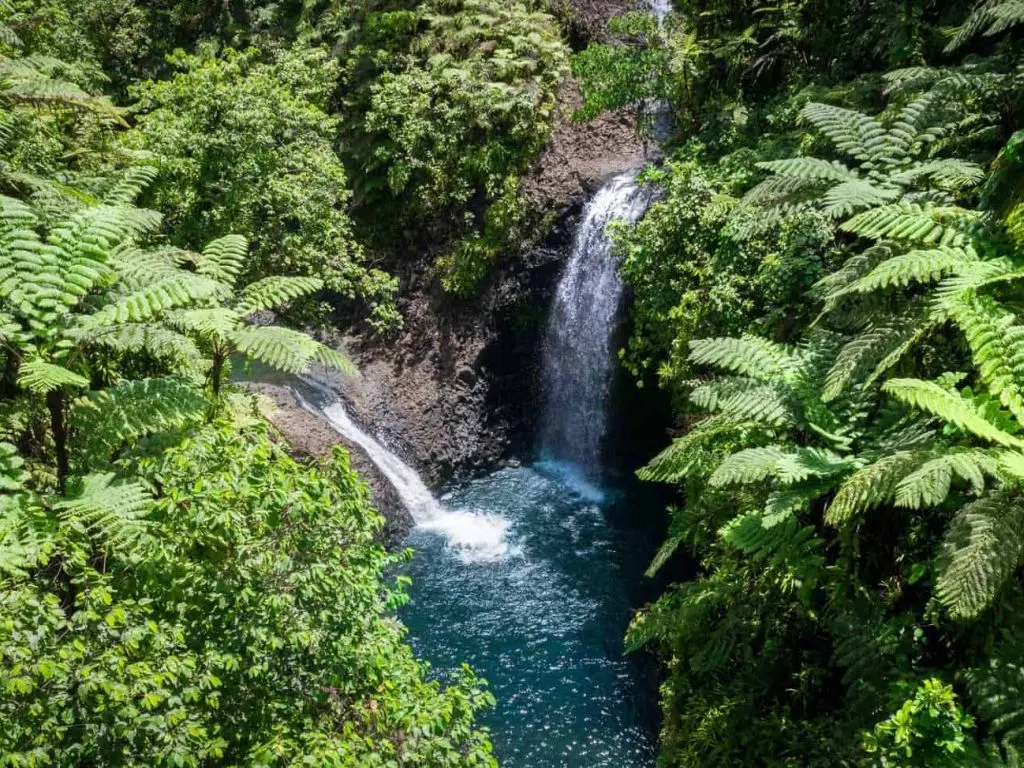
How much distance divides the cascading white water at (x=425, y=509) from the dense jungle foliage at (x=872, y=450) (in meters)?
3.84

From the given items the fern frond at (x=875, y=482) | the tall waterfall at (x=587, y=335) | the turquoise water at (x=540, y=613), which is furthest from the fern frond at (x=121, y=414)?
the tall waterfall at (x=587, y=335)

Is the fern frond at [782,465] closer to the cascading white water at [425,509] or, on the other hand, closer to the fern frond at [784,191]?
the fern frond at [784,191]

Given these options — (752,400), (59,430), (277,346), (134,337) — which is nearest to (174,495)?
(59,430)

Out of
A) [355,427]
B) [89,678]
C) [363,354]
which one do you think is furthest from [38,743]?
[363,354]

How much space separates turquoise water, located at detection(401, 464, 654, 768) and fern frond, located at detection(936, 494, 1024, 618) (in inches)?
187

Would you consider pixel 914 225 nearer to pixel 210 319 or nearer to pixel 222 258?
pixel 210 319

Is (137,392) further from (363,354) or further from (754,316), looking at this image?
(363,354)

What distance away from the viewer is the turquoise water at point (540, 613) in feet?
25.9

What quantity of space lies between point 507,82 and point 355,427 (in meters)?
7.21

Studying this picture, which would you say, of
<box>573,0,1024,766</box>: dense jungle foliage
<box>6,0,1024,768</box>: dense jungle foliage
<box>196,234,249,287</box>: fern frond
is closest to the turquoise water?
<box>6,0,1024,768</box>: dense jungle foliage

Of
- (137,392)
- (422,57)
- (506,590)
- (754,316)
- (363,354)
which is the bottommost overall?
(506,590)

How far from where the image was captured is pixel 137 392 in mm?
5062

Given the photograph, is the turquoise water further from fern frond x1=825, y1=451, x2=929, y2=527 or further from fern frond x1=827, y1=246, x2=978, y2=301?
fern frond x1=827, y1=246, x2=978, y2=301

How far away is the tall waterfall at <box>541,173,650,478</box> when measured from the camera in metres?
12.8
